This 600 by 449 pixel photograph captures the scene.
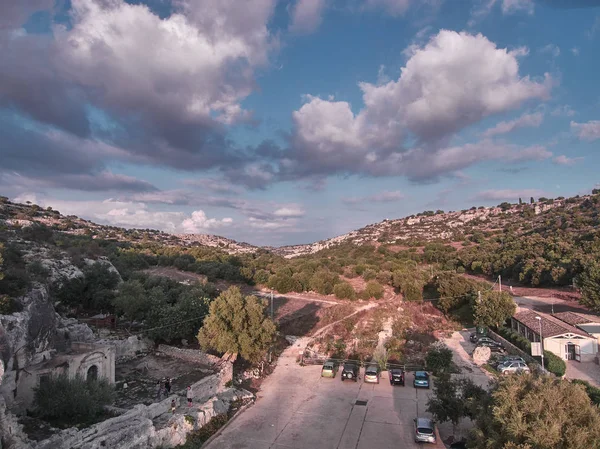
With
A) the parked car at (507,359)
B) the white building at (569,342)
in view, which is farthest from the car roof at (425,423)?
the white building at (569,342)

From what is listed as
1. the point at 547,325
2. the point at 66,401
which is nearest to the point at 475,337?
the point at 547,325

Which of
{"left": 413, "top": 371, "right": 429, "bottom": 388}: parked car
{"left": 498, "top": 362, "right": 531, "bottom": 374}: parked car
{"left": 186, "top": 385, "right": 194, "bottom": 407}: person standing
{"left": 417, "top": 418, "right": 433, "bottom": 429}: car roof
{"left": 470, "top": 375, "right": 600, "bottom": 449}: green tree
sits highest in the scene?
{"left": 470, "top": 375, "right": 600, "bottom": 449}: green tree

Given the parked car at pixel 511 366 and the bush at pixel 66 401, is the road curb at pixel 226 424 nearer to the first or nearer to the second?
the bush at pixel 66 401

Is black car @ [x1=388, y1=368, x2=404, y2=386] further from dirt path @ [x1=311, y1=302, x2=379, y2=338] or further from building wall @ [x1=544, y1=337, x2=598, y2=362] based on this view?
dirt path @ [x1=311, y1=302, x2=379, y2=338]

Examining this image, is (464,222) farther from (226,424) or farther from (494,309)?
(226,424)

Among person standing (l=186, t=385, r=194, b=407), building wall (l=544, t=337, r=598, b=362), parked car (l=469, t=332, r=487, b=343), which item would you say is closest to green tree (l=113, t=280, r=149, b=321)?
person standing (l=186, t=385, r=194, b=407)
